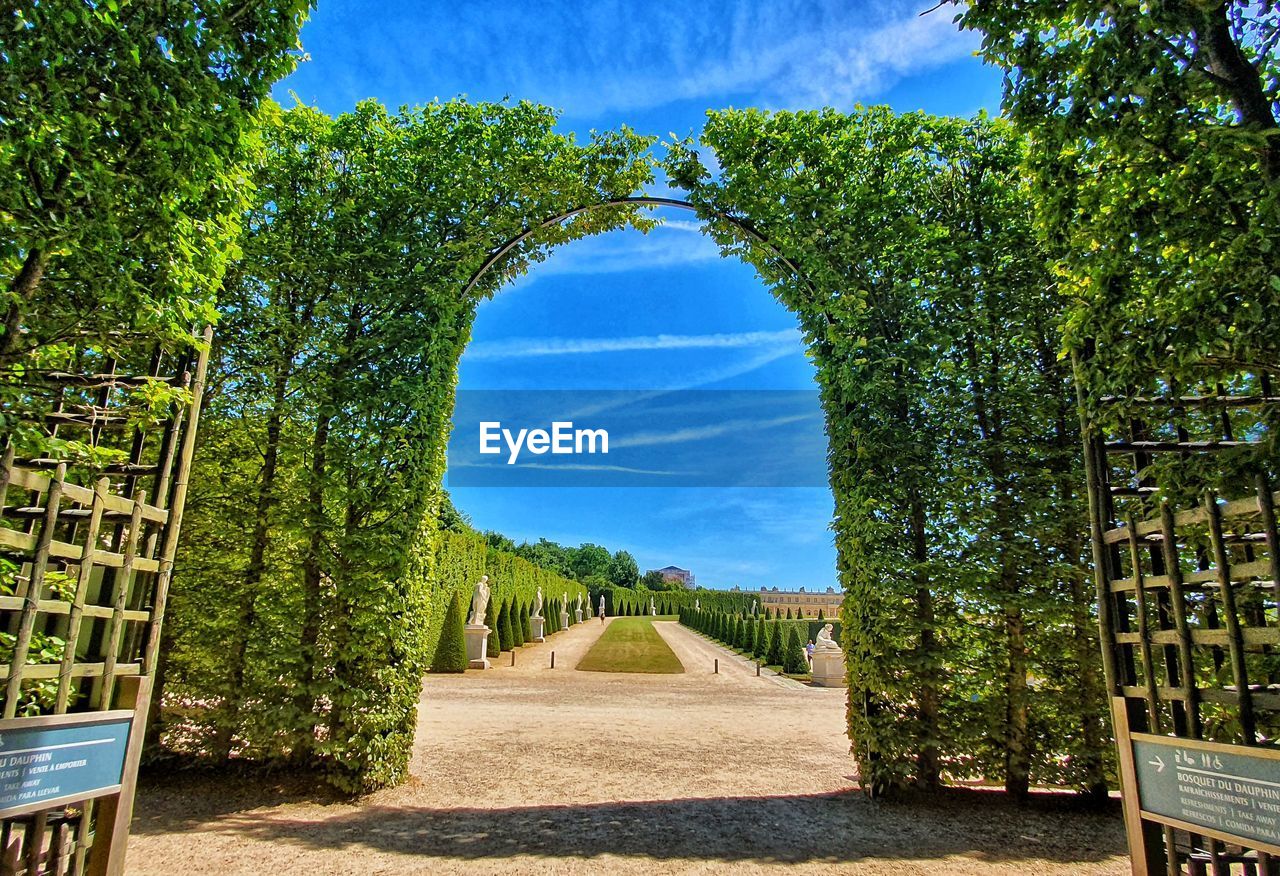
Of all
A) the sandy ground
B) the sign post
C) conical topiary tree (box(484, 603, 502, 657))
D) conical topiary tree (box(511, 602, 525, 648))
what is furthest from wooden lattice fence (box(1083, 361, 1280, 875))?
conical topiary tree (box(511, 602, 525, 648))

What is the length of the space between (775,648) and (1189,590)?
859 inches

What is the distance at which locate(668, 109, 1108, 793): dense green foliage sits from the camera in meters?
6.57

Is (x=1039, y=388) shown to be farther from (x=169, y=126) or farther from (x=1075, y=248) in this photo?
(x=169, y=126)

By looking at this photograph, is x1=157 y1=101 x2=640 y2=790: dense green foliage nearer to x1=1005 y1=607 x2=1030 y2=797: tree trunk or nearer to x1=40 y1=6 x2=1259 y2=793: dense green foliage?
x1=40 y1=6 x2=1259 y2=793: dense green foliage

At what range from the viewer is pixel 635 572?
12412cm

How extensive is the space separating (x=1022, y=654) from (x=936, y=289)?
396 centimetres

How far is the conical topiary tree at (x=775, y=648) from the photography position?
945 inches

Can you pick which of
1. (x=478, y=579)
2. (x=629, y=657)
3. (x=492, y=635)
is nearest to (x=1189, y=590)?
(x=492, y=635)

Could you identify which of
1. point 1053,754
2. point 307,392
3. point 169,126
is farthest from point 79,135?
point 1053,754

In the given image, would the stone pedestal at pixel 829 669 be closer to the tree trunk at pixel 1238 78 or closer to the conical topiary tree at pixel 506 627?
the conical topiary tree at pixel 506 627

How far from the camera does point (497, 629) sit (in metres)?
24.5

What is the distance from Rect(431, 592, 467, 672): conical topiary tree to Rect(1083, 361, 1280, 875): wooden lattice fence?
1776cm

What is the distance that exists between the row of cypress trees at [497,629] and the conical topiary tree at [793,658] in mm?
10277

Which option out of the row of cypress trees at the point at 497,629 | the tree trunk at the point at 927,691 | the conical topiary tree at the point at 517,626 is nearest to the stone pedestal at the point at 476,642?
the row of cypress trees at the point at 497,629
